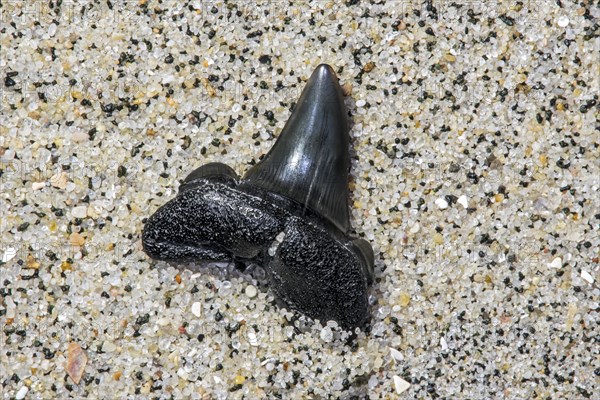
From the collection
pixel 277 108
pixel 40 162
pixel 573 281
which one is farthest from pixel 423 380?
pixel 40 162

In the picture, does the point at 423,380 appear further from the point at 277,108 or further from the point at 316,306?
the point at 277,108

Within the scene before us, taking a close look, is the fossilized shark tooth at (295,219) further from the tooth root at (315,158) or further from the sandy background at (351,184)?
the sandy background at (351,184)

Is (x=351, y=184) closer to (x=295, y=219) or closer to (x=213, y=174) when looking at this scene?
(x=295, y=219)

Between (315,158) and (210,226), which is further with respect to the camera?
(315,158)

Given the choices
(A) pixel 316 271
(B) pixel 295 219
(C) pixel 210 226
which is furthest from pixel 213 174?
(A) pixel 316 271

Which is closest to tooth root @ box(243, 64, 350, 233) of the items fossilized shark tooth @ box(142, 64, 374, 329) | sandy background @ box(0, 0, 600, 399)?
fossilized shark tooth @ box(142, 64, 374, 329)

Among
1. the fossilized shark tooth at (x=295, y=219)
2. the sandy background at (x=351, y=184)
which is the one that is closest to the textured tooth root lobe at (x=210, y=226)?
the fossilized shark tooth at (x=295, y=219)
